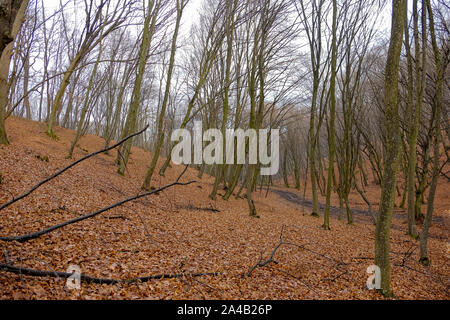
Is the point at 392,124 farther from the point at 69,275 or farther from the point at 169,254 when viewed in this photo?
the point at 69,275

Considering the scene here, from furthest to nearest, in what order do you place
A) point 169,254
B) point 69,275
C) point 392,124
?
point 169,254 → point 392,124 → point 69,275

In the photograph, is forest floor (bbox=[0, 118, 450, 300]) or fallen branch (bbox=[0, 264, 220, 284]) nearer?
fallen branch (bbox=[0, 264, 220, 284])

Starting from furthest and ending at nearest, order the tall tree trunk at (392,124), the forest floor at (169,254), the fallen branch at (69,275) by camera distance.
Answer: the tall tree trunk at (392,124), the forest floor at (169,254), the fallen branch at (69,275)

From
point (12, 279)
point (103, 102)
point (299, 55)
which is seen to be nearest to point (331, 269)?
point (12, 279)

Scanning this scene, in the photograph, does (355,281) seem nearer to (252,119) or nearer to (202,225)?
(202,225)

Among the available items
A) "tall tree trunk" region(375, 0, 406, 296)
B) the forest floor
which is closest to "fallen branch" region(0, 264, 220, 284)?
the forest floor

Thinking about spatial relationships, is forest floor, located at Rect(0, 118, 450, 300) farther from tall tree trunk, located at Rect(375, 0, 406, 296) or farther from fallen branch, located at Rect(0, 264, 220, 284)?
tall tree trunk, located at Rect(375, 0, 406, 296)

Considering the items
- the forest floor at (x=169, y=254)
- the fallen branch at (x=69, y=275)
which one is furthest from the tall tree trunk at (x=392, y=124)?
the fallen branch at (x=69, y=275)

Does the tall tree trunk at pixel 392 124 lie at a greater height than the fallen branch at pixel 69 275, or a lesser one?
greater

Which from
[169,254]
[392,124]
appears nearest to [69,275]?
[169,254]

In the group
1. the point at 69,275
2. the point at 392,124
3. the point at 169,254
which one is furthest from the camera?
the point at 169,254

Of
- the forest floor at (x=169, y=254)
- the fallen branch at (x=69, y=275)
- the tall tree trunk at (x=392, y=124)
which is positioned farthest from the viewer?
the tall tree trunk at (x=392, y=124)

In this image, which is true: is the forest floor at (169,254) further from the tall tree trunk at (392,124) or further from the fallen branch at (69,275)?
the tall tree trunk at (392,124)
